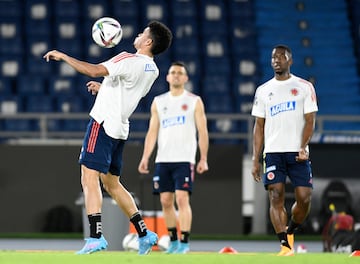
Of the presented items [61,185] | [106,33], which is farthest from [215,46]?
[106,33]

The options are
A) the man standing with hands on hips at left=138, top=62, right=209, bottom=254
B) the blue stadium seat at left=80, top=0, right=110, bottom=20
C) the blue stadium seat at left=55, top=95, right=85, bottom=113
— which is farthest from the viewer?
the blue stadium seat at left=80, top=0, right=110, bottom=20

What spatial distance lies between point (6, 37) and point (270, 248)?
10.0m

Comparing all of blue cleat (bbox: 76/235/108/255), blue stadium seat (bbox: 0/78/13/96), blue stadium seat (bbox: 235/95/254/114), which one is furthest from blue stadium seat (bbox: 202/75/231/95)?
blue cleat (bbox: 76/235/108/255)

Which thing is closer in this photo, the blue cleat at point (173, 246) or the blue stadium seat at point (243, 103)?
the blue cleat at point (173, 246)

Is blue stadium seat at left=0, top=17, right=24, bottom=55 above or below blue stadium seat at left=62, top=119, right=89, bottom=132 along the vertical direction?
above

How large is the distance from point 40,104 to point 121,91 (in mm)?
12423

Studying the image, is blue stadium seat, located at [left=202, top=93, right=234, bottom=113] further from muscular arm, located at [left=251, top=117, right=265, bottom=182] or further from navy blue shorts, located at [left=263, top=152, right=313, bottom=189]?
navy blue shorts, located at [left=263, top=152, right=313, bottom=189]

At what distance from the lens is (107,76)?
9430 millimetres

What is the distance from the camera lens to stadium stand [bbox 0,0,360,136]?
2234 cm

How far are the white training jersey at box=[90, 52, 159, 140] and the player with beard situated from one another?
5.50ft

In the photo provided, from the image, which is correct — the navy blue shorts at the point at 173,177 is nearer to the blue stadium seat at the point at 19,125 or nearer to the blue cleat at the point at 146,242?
the blue cleat at the point at 146,242

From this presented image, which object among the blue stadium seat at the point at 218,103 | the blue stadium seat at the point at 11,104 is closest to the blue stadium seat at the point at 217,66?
the blue stadium seat at the point at 218,103

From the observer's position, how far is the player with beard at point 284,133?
1074 cm

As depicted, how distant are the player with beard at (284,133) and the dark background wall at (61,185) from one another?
6731 millimetres
